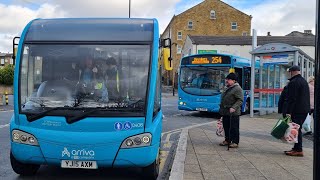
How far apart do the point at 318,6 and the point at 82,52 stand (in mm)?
3745

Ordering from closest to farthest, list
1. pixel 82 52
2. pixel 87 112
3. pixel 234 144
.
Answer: pixel 87 112 → pixel 82 52 → pixel 234 144

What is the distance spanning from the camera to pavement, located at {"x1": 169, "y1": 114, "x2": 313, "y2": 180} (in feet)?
20.4

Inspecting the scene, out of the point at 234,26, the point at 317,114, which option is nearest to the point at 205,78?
the point at 317,114

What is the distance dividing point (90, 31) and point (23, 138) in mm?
1967

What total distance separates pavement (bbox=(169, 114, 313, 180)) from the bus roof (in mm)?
2331

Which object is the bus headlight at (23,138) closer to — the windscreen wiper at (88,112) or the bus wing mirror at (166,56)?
the windscreen wiper at (88,112)

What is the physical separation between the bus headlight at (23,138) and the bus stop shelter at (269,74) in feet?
40.4

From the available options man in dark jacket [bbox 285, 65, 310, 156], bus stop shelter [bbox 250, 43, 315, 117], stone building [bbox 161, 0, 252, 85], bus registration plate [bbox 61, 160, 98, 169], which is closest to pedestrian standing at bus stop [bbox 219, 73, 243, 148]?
man in dark jacket [bbox 285, 65, 310, 156]

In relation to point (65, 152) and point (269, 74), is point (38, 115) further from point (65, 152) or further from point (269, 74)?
point (269, 74)

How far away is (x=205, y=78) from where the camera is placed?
17625 mm

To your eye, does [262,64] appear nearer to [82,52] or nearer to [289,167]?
[289,167]

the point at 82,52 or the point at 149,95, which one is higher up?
the point at 82,52


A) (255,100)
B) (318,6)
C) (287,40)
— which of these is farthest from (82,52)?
(287,40)

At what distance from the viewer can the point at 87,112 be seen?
5.56 metres
